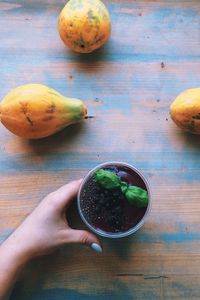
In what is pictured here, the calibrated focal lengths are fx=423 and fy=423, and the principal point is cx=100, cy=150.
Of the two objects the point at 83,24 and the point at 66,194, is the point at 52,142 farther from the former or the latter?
the point at 83,24

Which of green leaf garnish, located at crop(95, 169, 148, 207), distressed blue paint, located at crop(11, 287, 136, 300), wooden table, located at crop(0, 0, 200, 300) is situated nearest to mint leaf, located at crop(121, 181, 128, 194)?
green leaf garnish, located at crop(95, 169, 148, 207)

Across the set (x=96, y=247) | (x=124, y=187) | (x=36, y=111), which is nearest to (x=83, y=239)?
(x=96, y=247)

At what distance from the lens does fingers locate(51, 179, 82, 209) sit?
0.77m

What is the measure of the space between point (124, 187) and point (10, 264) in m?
0.25

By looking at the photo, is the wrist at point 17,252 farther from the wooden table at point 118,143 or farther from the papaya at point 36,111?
the papaya at point 36,111

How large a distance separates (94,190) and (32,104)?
0.19 metres

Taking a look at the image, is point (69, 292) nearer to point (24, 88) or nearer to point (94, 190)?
point (94, 190)

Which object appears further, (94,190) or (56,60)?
(56,60)

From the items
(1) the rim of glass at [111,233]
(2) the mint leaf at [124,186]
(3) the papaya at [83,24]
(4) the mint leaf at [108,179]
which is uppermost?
(3) the papaya at [83,24]

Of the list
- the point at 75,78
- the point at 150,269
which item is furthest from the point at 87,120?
the point at 150,269

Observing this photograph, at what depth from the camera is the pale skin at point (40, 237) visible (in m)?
0.76

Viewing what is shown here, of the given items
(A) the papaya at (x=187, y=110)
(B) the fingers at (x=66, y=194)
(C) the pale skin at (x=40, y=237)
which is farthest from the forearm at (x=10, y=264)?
(A) the papaya at (x=187, y=110)

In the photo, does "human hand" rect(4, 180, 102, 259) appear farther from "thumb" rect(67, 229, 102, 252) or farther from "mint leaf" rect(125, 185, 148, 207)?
"mint leaf" rect(125, 185, 148, 207)

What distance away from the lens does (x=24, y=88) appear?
2.53 ft
